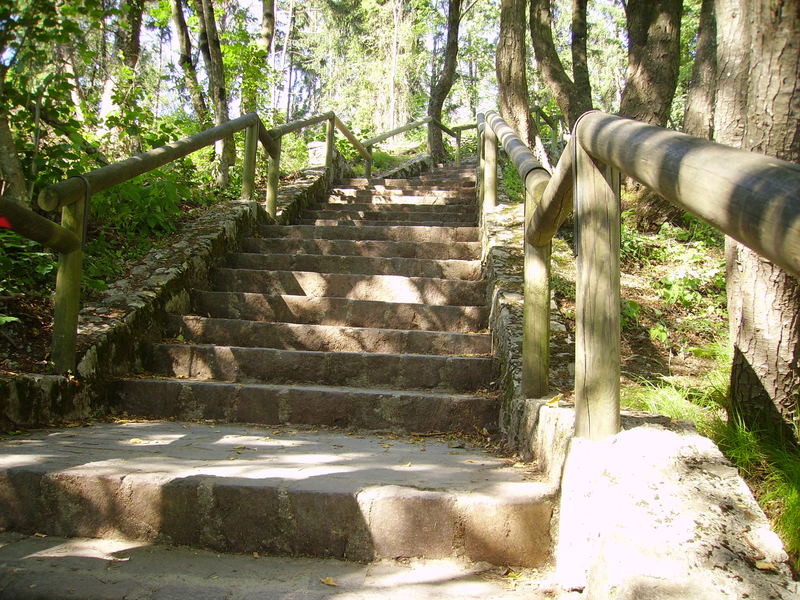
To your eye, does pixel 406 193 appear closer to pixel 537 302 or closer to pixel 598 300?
pixel 537 302

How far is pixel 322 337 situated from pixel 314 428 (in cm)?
84

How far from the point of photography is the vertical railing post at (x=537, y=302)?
242 cm

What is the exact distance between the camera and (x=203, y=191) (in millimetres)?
5973

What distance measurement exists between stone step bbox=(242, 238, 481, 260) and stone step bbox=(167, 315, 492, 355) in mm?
1368

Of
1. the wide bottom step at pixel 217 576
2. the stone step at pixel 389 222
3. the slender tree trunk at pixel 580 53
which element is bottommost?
the wide bottom step at pixel 217 576

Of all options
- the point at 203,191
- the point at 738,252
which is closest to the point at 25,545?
the point at 738,252

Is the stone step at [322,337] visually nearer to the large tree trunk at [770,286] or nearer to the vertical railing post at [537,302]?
the vertical railing post at [537,302]

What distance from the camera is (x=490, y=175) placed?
17.2 ft

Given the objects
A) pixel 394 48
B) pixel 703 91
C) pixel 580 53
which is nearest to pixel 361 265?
pixel 703 91

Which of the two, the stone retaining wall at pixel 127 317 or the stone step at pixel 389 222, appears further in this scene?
the stone step at pixel 389 222

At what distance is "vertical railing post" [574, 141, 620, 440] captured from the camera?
5.27ft

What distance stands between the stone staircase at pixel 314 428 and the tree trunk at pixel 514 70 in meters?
2.50

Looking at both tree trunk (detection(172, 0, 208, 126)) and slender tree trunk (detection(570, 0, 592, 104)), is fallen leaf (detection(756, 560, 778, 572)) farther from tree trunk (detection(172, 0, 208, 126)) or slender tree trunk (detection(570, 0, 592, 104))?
tree trunk (detection(172, 0, 208, 126))

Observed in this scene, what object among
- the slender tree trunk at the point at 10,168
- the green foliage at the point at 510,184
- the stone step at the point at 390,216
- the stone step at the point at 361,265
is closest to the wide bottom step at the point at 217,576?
the slender tree trunk at the point at 10,168
